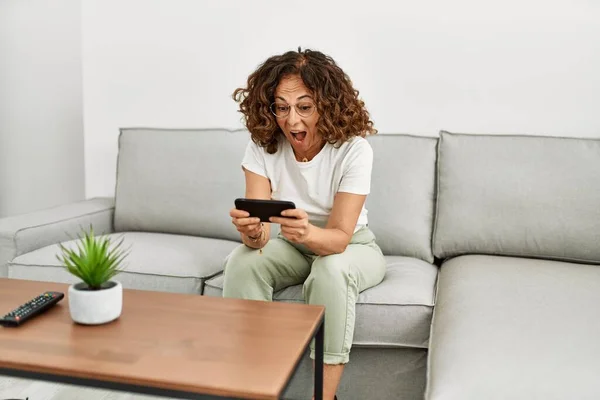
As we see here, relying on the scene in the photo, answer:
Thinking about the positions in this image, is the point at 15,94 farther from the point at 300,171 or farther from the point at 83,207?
the point at 300,171

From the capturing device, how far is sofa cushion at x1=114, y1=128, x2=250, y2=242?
8.07 ft

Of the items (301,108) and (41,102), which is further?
(41,102)

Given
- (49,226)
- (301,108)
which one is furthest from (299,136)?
(49,226)

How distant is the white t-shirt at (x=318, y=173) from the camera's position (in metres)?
→ 1.84

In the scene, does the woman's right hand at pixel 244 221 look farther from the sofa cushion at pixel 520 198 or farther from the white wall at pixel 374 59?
the white wall at pixel 374 59

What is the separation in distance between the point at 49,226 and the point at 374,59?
1.45 meters

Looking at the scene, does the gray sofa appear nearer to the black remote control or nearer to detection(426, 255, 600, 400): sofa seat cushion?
detection(426, 255, 600, 400): sofa seat cushion

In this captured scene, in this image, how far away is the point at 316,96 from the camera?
71.4 inches

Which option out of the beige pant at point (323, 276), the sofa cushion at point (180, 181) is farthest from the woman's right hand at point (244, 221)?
the sofa cushion at point (180, 181)

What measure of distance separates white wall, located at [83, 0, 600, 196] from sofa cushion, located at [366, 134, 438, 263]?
1.09 feet

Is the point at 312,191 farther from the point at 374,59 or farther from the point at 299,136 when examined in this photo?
the point at 374,59

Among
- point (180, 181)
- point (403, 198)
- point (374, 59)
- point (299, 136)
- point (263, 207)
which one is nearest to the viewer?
point (263, 207)

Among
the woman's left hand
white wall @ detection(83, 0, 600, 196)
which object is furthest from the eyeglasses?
white wall @ detection(83, 0, 600, 196)

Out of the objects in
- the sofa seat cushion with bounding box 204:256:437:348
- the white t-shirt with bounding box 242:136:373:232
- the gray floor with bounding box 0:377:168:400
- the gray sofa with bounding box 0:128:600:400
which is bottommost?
the gray floor with bounding box 0:377:168:400
